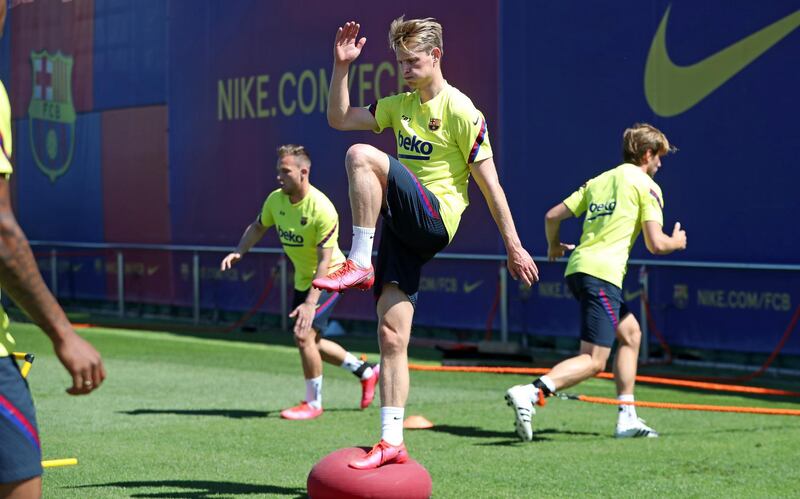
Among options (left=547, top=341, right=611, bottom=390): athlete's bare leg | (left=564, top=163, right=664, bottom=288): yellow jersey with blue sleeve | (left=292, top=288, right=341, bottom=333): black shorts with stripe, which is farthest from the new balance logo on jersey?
(left=292, top=288, right=341, bottom=333): black shorts with stripe

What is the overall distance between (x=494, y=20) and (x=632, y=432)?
8.32 metres

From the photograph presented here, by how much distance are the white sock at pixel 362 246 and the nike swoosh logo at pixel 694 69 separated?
822 cm

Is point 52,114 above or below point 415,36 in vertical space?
above

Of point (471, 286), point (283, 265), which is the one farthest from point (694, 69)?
point (283, 265)

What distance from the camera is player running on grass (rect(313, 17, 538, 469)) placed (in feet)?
21.2

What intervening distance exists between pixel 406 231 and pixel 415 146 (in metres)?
0.48

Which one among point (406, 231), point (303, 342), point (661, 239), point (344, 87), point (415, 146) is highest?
point (344, 87)

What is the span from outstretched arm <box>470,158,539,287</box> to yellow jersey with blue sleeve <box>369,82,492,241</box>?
0.07 m

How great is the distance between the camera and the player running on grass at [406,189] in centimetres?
647

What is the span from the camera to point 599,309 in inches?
358

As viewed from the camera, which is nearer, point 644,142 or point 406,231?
point 406,231

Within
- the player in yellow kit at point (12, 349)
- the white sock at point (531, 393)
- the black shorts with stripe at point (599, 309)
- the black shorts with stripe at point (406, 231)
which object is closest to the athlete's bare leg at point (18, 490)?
the player in yellow kit at point (12, 349)

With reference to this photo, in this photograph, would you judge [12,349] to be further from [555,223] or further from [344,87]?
[555,223]

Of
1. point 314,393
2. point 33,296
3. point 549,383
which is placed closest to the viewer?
point 33,296
